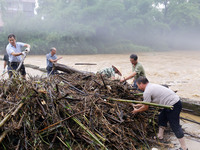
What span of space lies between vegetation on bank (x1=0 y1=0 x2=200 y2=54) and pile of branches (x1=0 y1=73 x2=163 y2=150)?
24460mm

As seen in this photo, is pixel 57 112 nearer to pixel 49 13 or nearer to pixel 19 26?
pixel 19 26

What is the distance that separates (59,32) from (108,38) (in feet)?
30.9

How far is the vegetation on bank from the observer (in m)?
28.7

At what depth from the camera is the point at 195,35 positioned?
43.0 metres

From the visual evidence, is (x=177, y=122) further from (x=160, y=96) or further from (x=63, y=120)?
(x=63, y=120)

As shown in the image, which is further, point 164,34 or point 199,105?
point 164,34

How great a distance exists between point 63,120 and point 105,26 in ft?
103

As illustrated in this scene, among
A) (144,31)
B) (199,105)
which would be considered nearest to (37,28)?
(144,31)

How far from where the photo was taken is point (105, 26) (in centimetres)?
3300

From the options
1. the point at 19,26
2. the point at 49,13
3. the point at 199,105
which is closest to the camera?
the point at 199,105

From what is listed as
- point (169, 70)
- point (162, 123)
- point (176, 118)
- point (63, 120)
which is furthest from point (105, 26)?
point (63, 120)

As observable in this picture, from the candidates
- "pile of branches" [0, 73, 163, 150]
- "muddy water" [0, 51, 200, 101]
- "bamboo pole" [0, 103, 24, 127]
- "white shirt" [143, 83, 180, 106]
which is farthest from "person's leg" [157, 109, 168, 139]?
"muddy water" [0, 51, 200, 101]

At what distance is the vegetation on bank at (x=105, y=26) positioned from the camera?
28.7 metres

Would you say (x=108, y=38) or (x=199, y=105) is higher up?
(x=108, y=38)
